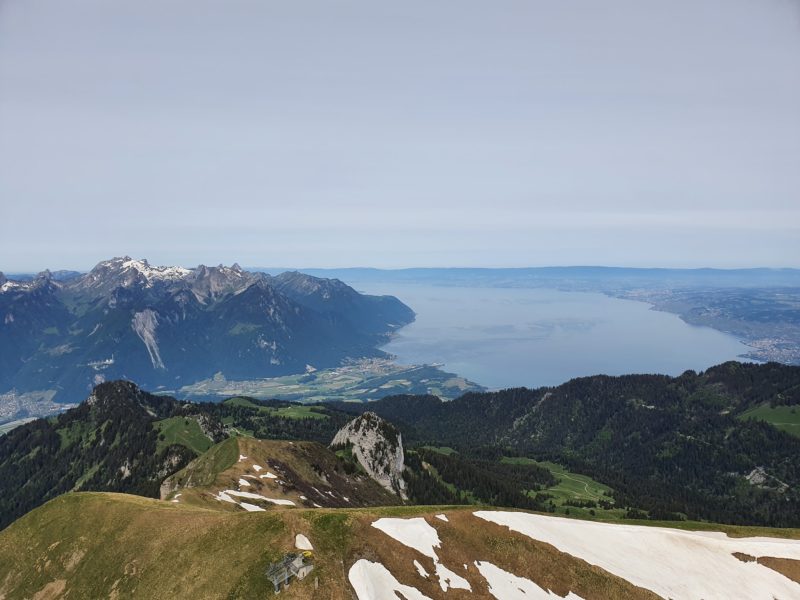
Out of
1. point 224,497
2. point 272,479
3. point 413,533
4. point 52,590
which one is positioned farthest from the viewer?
point 272,479

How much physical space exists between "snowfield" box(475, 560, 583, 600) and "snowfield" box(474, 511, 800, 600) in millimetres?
8377

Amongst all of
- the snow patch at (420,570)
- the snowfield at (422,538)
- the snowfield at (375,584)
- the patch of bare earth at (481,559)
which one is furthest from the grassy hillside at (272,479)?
the snow patch at (420,570)

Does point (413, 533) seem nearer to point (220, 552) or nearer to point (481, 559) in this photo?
point (481, 559)

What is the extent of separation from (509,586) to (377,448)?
11051cm

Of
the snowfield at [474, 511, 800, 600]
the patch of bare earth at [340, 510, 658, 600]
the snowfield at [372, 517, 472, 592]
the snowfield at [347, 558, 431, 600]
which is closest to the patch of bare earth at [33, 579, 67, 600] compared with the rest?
the patch of bare earth at [340, 510, 658, 600]

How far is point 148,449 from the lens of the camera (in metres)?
199

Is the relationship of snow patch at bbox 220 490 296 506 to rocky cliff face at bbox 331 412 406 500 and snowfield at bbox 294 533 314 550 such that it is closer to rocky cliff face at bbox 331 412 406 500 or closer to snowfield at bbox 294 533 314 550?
snowfield at bbox 294 533 314 550

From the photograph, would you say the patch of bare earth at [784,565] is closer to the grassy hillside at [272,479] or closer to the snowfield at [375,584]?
the snowfield at [375,584]

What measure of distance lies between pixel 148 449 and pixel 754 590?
203730 mm

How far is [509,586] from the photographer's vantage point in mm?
52719

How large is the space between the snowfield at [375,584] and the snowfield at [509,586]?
947 cm

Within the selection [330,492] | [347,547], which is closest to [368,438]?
[330,492]

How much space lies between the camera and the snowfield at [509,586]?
169ft

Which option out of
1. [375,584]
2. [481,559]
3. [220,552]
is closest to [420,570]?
[375,584]
